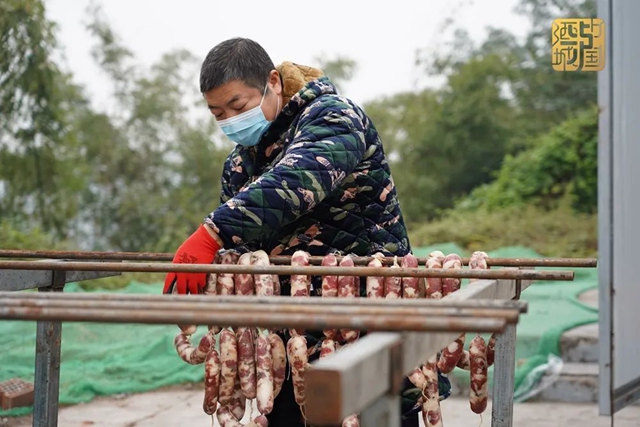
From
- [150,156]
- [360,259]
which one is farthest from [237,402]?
[150,156]

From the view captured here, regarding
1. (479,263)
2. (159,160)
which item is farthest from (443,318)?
(159,160)

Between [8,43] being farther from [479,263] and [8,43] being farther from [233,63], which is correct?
[479,263]

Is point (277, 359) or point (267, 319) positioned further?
point (277, 359)

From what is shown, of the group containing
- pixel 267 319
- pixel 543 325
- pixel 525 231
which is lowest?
pixel 543 325

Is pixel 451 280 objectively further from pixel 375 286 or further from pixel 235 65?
pixel 235 65

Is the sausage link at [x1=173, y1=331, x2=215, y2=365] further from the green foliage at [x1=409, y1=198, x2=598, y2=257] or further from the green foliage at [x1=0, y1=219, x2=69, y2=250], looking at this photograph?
the green foliage at [x1=409, y1=198, x2=598, y2=257]

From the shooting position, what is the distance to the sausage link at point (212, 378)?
2781mm

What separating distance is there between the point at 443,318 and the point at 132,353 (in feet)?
17.5

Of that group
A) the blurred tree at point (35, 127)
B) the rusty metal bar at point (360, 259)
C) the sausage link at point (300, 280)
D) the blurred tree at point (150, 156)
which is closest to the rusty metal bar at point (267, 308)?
the sausage link at point (300, 280)

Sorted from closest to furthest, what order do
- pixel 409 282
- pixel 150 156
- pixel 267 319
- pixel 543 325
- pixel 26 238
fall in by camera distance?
1. pixel 267 319
2. pixel 409 282
3. pixel 543 325
4. pixel 26 238
5. pixel 150 156

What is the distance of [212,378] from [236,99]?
34.4 inches

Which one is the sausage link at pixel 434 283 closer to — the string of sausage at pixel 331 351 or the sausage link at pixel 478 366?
the sausage link at pixel 478 366

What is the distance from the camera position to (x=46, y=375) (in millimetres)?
3141

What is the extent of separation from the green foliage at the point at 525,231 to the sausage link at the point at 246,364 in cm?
717
